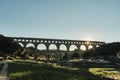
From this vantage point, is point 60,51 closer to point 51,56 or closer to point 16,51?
point 51,56

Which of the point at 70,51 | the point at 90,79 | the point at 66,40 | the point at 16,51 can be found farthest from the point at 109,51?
the point at 90,79

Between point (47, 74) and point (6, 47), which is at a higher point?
point (6, 47)

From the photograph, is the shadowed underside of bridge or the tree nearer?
the tree

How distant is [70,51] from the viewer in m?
154

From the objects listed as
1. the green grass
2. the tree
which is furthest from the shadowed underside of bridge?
the green grass

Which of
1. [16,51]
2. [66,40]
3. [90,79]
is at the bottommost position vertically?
[90,79]

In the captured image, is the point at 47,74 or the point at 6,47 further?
the point at 6,47

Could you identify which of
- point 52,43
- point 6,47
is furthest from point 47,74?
point 52,43

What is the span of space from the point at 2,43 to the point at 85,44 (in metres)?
88.6

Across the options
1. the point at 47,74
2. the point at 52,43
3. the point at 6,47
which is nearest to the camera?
the point at 47,74

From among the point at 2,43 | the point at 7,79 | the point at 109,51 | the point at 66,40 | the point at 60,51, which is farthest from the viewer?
the point at 66,40

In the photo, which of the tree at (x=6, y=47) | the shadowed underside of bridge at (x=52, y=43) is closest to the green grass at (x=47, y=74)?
the tree at (x=6, y=47)

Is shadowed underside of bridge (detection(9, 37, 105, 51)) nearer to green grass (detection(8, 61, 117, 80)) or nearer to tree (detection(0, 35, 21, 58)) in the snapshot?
tree (detection(0, 35, 21, 58))

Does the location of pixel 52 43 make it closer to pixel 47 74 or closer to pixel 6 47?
pixel 6 47
